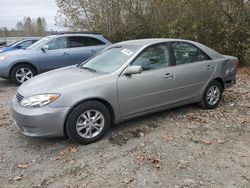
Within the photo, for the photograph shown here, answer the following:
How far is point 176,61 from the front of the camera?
218 inches

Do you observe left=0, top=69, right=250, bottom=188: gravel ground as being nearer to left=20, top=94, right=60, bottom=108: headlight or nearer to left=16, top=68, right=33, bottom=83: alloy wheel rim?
left=20, top=94, right=60, bottom=108: headlight

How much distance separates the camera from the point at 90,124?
15.1 ft

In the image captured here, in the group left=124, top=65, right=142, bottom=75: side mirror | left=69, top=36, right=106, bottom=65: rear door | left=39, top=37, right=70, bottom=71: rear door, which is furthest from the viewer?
left=69, top=36, right=106, bottom=65: rear door

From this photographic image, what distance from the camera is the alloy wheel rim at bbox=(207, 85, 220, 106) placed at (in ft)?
20.0

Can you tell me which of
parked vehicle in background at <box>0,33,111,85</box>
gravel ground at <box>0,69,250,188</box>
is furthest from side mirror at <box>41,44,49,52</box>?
gravel ground at <box>0,69,250,188</box>

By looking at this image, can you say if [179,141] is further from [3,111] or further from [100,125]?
[3,111]

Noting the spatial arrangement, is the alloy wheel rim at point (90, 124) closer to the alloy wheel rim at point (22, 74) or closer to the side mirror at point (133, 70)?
the side mirror at point (133, 70)

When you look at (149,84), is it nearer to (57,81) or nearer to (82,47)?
(57,81)

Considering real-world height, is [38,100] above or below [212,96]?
above

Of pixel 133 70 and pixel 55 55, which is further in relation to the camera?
pixel 55 55

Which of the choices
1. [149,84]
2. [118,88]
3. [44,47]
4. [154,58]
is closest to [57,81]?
[118,88]

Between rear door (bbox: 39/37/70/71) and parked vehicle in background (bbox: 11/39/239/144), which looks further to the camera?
rear door (bbox: 39/37/70/71)

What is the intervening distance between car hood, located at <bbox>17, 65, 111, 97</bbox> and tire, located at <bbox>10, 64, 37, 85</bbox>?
409cm

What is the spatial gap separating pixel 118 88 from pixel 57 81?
95 cm
